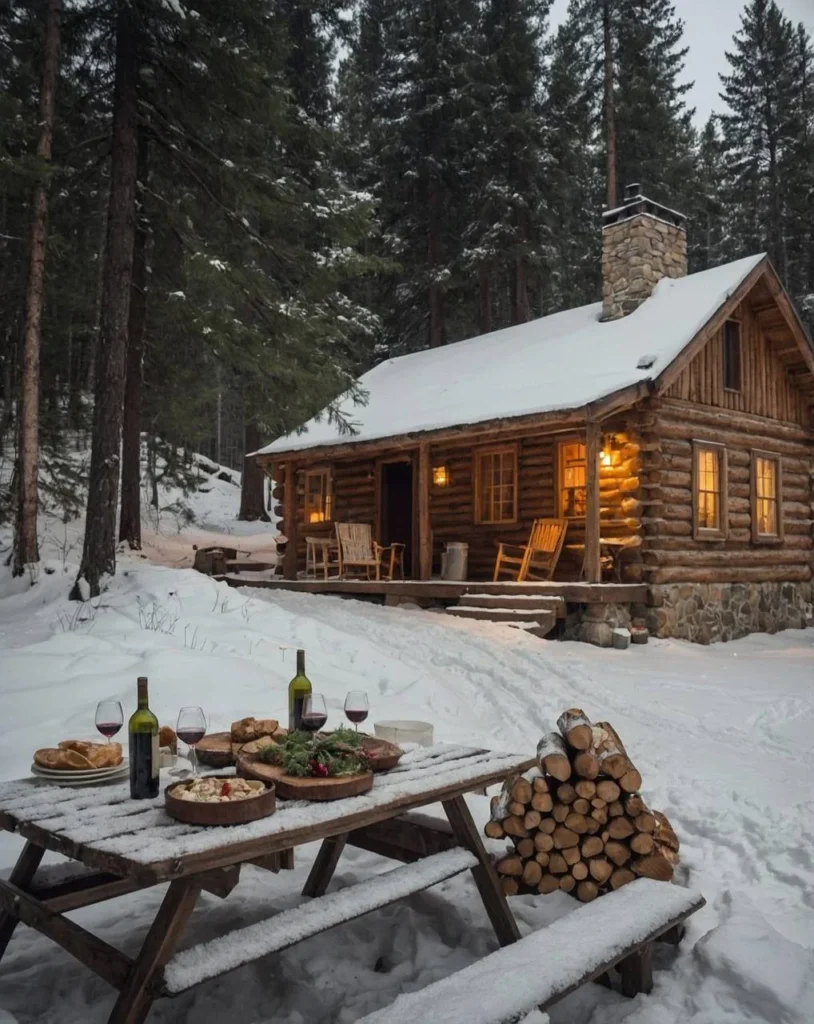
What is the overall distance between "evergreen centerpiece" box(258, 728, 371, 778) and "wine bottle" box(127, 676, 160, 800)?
1.51ft

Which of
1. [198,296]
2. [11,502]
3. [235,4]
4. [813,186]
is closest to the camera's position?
[235,4]

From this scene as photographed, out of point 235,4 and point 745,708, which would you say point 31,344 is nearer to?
point 235,4

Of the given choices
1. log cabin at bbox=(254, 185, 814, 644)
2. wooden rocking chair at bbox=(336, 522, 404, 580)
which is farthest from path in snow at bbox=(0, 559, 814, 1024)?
wooden rocking chair at bbox=(336, 522, 404, 580)

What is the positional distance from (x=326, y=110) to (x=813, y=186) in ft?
52.6

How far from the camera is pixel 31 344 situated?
1232 cm

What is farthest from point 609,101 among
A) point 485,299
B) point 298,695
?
point 298,695

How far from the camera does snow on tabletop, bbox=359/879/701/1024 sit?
8.68 feet

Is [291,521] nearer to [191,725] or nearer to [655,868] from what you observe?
[655,868]

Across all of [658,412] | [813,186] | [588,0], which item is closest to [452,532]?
[658,412]

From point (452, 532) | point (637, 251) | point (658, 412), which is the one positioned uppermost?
point (637, 251)

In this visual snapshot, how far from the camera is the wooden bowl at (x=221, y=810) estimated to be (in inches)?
106

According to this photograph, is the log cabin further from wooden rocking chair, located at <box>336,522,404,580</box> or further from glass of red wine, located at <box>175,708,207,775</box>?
glass of red wine, located at <box>175,708,207,775</box>

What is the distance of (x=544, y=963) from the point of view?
2961 millimetres

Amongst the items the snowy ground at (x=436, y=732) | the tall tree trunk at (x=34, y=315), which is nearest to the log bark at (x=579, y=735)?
the snowy ground at (x=436, y=732)
